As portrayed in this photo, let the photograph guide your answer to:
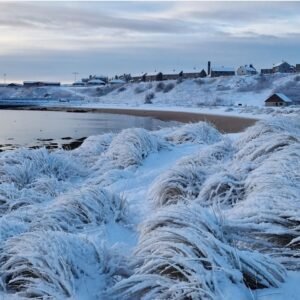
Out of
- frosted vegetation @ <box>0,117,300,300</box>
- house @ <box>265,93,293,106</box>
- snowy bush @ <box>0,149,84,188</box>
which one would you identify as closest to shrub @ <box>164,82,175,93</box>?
house @ <box>265,93,293,106</box>

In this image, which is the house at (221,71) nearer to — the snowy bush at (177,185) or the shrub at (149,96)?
the shrub at (149,96)

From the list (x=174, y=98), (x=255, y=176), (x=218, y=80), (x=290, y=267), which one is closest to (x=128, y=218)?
(x=255, y=176)

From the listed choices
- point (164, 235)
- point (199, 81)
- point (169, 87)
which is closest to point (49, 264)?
point (164, 235)

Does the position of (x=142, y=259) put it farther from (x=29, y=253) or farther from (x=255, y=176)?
(x=255, y=176)

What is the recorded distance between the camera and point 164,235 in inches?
153

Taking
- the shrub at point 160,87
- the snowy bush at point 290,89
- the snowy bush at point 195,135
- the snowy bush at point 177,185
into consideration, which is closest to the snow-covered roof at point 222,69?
the shrub at point 160,87

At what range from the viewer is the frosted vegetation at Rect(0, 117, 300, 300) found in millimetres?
3451

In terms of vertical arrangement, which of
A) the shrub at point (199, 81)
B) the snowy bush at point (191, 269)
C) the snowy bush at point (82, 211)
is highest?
the snowy bush at point (191, 269)

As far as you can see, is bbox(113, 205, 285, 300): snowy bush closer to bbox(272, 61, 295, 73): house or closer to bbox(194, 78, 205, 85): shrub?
bbox(194, 78, 205, 85): shrub

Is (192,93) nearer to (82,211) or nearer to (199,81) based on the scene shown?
(199,81)

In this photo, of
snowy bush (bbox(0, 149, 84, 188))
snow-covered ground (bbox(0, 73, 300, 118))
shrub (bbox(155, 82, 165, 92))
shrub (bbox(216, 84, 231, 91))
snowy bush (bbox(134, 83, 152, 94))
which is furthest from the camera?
snowy bush (bbox(134, 83, 152, 94))

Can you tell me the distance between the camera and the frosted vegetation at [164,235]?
11.3 ft

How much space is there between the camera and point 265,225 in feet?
14.2

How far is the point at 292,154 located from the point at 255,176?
896 mm
